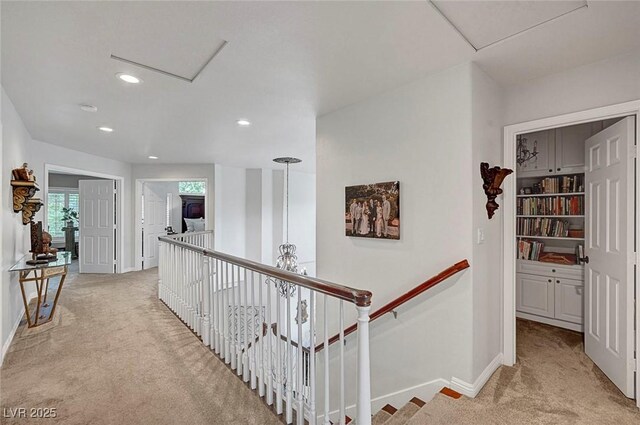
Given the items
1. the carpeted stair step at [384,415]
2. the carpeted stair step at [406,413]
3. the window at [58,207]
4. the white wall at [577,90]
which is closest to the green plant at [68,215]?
the window at [58,207]

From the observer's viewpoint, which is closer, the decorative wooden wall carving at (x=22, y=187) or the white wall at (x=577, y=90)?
the white wall at (x=577, y=90)

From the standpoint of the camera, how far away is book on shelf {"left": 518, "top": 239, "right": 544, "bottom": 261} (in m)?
3.67

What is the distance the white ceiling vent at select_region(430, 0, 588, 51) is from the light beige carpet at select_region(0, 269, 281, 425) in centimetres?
260

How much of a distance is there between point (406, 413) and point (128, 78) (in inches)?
129

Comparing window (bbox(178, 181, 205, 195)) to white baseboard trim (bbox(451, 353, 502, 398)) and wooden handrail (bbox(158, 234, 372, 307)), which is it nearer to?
wooden handrail (bbox(158, 234, 372, 307))

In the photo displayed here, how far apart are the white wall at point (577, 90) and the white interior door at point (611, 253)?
0.21 m

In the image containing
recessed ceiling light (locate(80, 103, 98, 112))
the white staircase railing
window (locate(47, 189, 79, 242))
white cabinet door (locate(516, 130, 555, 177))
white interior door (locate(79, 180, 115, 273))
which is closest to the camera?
the white staircase railing

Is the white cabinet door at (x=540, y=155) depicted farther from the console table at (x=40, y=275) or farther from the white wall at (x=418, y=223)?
the console table at (x=40, y=275)

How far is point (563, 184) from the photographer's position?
3459mm

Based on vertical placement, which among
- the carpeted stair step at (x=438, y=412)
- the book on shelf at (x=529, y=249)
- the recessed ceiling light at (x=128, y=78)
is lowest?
the carpeted stair step at (x=438, y=412)

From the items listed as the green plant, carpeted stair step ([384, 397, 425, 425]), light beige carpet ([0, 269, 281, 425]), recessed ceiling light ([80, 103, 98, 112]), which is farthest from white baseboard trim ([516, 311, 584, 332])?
the green plant

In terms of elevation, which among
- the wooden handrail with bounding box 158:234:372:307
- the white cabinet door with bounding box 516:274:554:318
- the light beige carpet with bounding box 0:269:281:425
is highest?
the wooden handrail with bounding box 158:234:372:307

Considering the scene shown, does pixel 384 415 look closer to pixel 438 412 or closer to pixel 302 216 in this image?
pixel 438 412

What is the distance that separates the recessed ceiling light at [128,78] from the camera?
7.73ft
